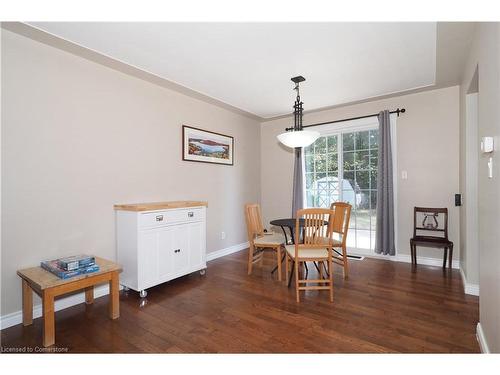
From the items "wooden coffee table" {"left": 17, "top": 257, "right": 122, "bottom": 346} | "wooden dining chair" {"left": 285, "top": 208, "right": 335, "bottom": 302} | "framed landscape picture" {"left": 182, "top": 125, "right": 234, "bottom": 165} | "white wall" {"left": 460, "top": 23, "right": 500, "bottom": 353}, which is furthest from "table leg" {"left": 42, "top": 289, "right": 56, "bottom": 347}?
"white wall" {"left": 460, "top": 23, "right": 500, "bottom": 353}

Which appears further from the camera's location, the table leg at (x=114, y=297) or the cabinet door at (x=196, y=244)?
the cabinet door at (x=196, y=244)

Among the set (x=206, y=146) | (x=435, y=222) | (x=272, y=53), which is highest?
(x=272, y=53)

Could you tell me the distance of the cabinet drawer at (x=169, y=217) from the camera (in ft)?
8.89

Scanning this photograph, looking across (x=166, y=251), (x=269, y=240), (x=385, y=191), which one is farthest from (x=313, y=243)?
(x=385, y=191)

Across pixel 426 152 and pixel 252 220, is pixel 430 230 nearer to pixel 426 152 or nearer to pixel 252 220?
pixel 426 152

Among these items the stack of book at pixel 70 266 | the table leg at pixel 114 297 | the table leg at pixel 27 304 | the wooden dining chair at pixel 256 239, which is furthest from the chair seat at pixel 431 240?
the table leg at pixel 27 304

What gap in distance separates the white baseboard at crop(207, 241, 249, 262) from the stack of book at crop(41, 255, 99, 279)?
2033mm

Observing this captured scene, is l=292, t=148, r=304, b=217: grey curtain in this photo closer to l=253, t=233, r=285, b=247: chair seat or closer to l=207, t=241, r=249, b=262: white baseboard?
l=207, t=241, r=249, b=262: white baseboard

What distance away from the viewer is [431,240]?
11.1ft

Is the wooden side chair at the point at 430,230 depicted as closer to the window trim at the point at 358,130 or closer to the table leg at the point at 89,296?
the window trim at the point at 358,130

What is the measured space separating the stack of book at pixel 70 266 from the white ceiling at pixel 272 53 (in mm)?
1910

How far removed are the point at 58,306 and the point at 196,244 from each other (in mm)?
1481
